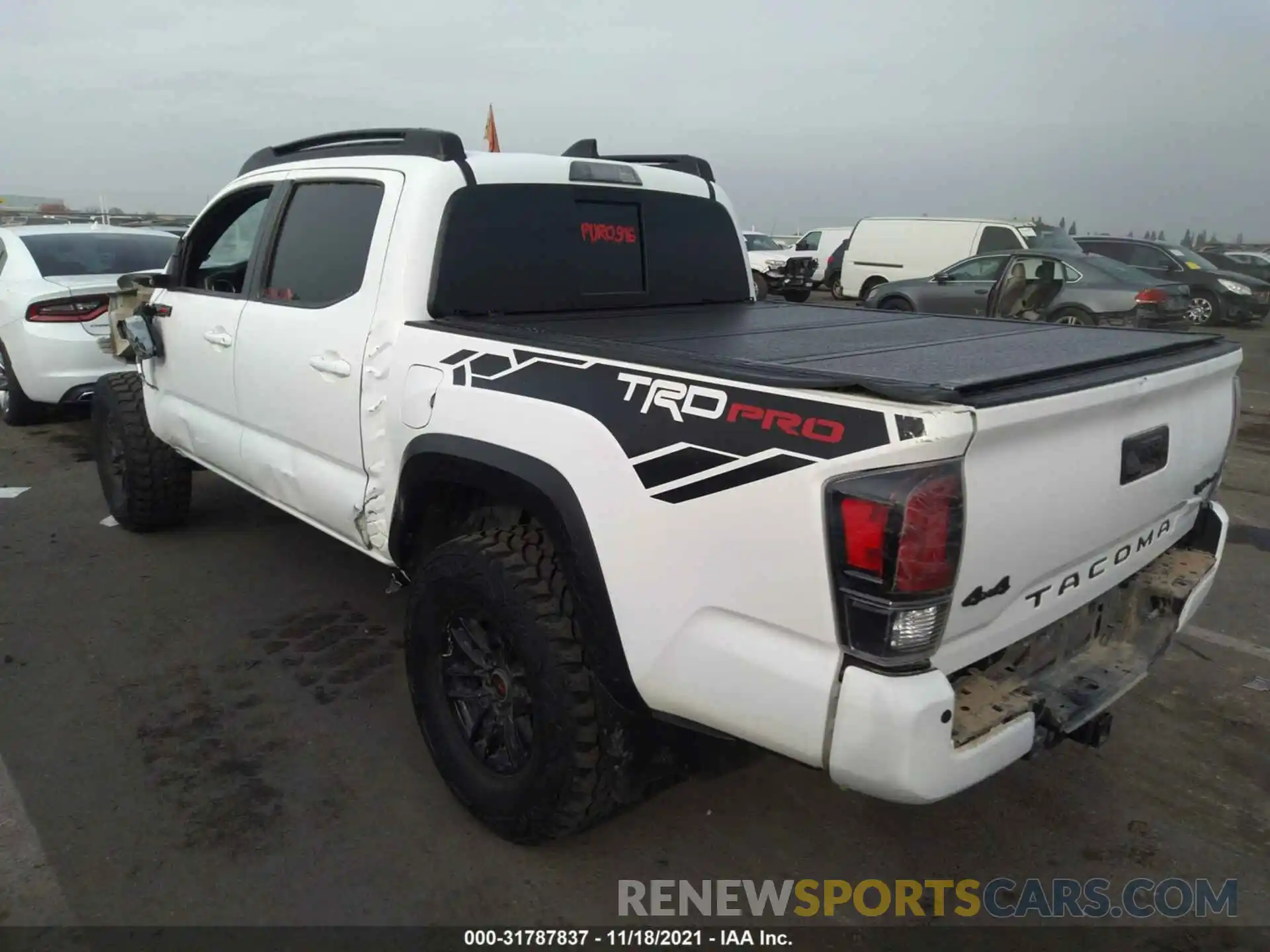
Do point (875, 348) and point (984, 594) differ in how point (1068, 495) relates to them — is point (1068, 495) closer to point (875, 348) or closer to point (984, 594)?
point (984, 594)

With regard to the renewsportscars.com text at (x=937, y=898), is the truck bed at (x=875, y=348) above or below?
above

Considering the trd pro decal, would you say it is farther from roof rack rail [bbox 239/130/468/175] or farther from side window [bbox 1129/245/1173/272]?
side window [bbox 1129/245/1173/272]

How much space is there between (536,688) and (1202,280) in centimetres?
1781

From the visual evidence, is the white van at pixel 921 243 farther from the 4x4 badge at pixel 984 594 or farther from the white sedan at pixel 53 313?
the 4x4 badge at pixel 984 594

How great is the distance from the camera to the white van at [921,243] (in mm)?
16578

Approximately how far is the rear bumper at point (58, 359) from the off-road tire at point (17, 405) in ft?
1.23

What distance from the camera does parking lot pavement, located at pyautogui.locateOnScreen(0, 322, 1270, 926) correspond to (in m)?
2.52

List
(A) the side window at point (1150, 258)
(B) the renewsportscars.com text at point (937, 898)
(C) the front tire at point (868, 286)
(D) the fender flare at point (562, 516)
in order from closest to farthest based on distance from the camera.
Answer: (D) the fender flare at point (562, 516) → (B) the renewsportscars.com text at point (937, 898) → (A) the side window at point (1150, 258) → (C) the front tire at point (868, 286)

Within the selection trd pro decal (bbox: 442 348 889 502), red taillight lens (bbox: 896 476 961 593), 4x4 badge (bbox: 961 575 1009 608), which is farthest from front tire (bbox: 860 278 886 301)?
red taillight lens (bbox: 896 476 961 593)

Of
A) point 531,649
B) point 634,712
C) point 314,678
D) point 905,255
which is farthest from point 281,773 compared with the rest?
point 905,255

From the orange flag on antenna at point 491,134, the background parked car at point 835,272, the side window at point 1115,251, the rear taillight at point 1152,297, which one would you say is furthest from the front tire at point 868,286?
the orange flag on antenna at point 491,134

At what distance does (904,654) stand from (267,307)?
2.80 metres

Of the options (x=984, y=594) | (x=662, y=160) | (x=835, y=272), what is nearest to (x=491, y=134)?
(x=662, y=160)

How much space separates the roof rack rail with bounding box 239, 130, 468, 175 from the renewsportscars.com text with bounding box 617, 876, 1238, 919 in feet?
7.72
